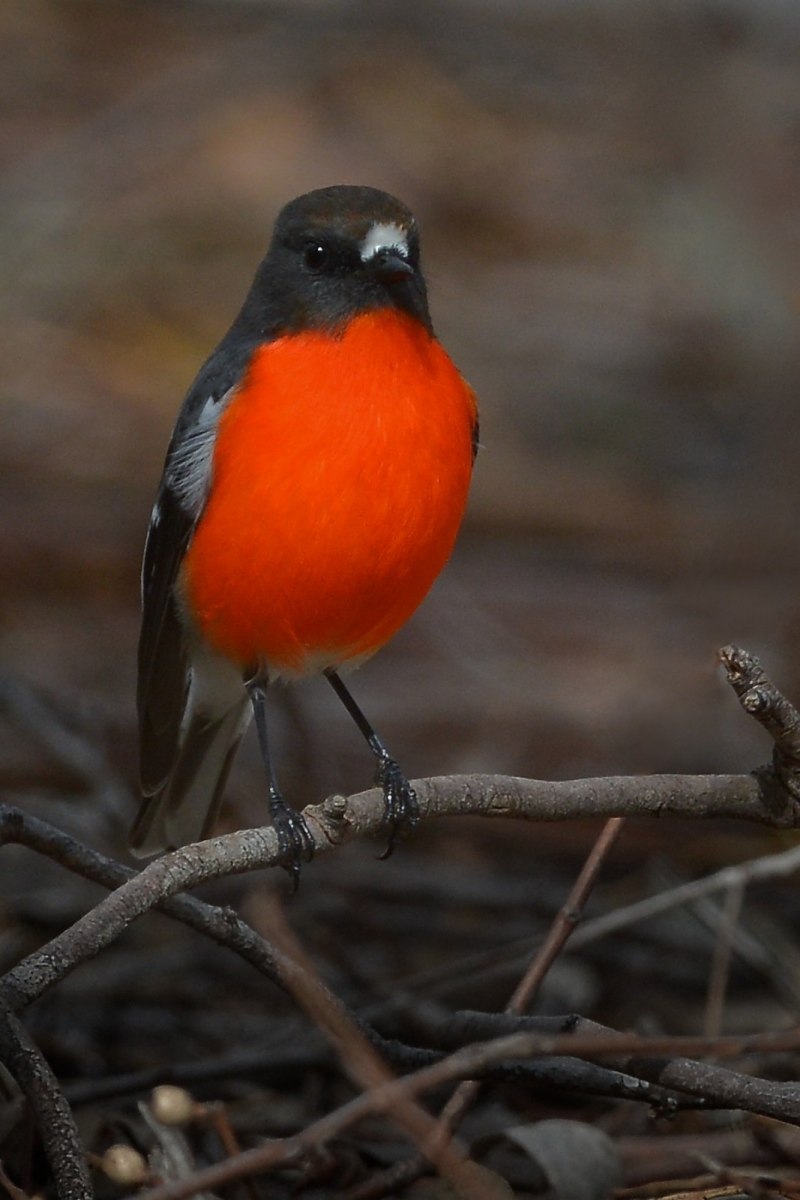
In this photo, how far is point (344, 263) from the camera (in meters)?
4.40

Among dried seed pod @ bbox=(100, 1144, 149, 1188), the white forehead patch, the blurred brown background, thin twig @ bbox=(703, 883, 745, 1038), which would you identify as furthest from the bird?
dried seed pod @ bbox=(100, 1144, 149, 1188)

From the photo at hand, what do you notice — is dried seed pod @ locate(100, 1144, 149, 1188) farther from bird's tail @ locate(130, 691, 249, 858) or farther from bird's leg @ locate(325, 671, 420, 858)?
bird's tail @ locate(130, 691, 249, 858)

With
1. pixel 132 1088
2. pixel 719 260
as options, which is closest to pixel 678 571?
pixel 719 260

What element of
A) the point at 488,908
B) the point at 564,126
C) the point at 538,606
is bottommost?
the point at 488,908

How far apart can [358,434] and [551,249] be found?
757 cm

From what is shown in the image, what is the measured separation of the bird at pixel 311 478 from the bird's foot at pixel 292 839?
2 centimetres

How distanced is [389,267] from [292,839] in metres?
1.53

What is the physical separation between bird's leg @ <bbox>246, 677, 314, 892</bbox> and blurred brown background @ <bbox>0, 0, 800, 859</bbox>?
0.82 meters

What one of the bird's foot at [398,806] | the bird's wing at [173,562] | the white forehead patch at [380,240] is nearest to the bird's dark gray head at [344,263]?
the white forehead patch at [380,240]

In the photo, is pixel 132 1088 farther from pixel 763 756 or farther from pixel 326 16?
pixel 326 16

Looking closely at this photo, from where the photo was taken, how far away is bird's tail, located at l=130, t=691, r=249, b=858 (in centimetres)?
483

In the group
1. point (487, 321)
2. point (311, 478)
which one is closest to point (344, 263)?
point (311, 478)

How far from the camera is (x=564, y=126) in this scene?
12445mm

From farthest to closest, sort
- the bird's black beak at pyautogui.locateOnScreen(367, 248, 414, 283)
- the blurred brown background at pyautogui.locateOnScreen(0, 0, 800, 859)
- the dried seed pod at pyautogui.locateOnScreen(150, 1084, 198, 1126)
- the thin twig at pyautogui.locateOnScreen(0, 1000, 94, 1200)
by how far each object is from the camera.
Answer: the blurred brown background at pyautogui.locateOnScreen(0, 0, 800, 859)
the bird's black beak at pyautogui.locateOnScreen(367, 248, 414, 283)
the thin twig at pyautogui.locateOnScreen(0, 1000, 94, 1200)
the dried seed pod at pyautogui.locateOnScreen(150, 1084, 198, 1126)
